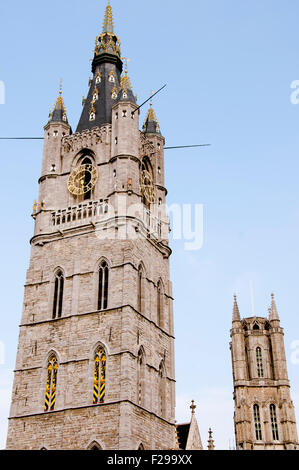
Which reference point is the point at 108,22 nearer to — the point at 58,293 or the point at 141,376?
the point at 58,293

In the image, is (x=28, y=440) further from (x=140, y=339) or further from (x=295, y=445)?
(x=295, y=445)

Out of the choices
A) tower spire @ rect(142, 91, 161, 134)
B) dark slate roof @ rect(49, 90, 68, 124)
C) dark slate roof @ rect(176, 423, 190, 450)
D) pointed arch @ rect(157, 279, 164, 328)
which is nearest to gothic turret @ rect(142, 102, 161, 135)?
tower spire @ rect(142, 91, 161, 134)

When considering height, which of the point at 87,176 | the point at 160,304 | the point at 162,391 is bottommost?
the point at 162,391

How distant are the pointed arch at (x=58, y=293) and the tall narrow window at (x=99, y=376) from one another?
387 cm

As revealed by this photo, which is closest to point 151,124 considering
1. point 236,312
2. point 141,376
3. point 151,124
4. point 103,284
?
point 151,124

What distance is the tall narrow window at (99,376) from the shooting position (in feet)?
116

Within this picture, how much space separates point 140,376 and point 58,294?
694 cm

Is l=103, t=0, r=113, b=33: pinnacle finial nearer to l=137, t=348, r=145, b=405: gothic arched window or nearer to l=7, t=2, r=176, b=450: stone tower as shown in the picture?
l=7, t=2, r=176, b=450: stone tower

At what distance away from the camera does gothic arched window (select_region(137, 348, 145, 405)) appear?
3609 centimetres

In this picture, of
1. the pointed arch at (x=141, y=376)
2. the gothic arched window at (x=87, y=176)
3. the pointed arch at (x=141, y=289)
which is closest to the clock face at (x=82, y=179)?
the gothic arched window at (x=87, y=176)

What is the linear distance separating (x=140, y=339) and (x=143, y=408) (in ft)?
12.2

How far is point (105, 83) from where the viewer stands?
162 ft
